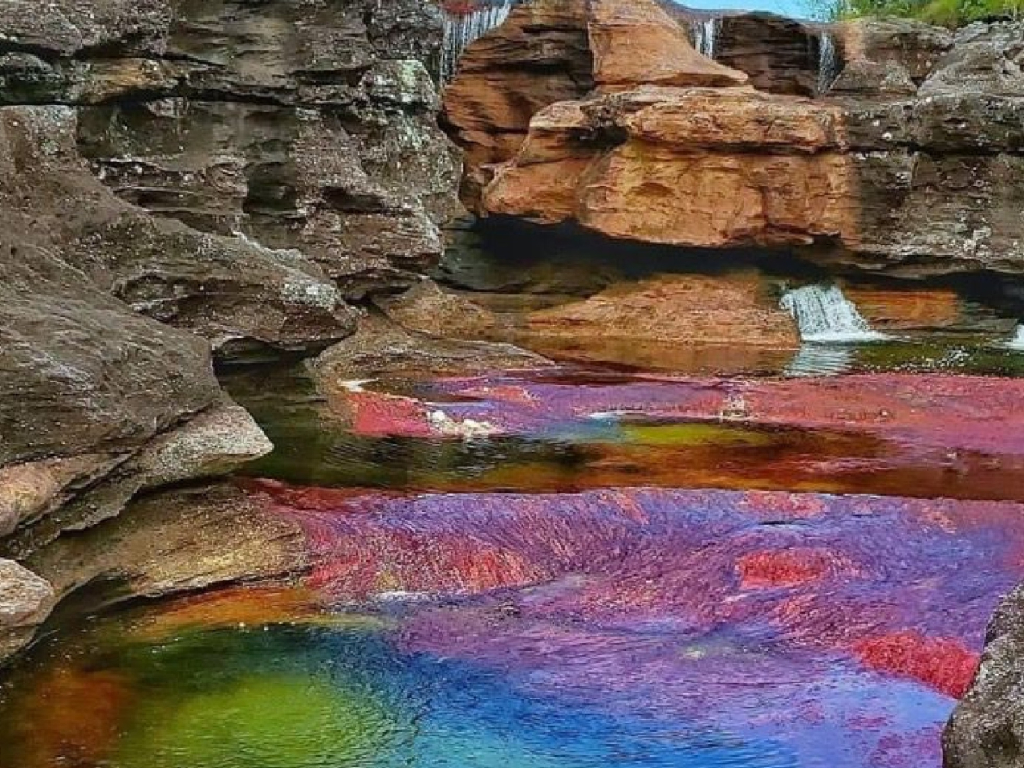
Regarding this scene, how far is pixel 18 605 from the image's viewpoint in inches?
Result: 397

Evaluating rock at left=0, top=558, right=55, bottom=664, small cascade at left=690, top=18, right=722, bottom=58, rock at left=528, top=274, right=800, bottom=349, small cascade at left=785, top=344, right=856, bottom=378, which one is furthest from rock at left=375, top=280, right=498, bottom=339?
rock at left=0, top=558, right=55, bottom=664

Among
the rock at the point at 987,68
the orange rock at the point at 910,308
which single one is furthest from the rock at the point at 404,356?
the rock at the point at 987,68

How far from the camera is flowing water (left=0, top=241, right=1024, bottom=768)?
33.7 ft

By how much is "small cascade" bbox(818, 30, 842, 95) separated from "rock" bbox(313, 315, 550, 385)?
648 inches

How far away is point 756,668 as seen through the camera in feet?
38.0

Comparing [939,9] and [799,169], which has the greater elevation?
[939,9]

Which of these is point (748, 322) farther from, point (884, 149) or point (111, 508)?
point (111, 508)

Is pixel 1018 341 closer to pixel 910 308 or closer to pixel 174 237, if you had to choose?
pixel 910 308

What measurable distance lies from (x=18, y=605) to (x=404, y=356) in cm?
1774

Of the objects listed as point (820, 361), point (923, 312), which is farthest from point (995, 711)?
point (923, 312)

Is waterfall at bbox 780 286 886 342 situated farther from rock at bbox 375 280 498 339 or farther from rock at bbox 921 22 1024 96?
rock at bbox 375 280 498 339

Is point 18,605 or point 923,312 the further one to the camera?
point 923,312

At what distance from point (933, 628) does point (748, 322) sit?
73.0 feet

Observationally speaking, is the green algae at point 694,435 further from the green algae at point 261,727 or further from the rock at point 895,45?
the rock at point 895,45
